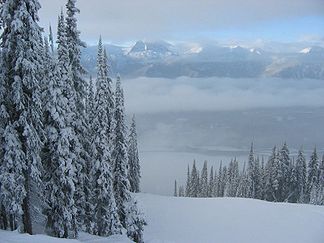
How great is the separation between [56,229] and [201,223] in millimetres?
29434

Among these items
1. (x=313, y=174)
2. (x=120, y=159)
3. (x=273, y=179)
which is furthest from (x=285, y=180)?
(x=120, y=159)

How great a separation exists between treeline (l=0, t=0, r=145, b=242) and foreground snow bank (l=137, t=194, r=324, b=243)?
11.1 metres

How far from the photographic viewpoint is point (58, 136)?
27.4m

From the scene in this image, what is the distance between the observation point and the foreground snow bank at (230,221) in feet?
157

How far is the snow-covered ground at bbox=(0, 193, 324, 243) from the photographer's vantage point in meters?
47.9

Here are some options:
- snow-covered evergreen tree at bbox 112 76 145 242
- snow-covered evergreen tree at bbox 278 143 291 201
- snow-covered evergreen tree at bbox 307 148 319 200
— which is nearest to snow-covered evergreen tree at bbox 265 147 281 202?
snow-covered evergreen tree at bbox 278 143 291 201

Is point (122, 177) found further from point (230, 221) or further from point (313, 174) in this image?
point (313, 174)

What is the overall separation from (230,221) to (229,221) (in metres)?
0.13

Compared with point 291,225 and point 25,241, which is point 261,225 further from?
point 25,241

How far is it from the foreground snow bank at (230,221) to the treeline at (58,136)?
36.5ft

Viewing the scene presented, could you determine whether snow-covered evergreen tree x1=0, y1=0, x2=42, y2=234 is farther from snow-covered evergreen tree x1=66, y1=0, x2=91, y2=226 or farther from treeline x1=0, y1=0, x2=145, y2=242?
snow-covered evergreen tree x1=66, y1=0, x2=91, y2=226

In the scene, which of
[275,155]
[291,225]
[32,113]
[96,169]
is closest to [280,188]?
[275,155]

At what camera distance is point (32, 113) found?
23.9m

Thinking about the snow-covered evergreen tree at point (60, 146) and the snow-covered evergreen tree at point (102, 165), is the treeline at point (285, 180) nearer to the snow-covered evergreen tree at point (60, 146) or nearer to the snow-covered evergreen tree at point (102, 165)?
the snow-covered evergreen tree at point (102, 165)
